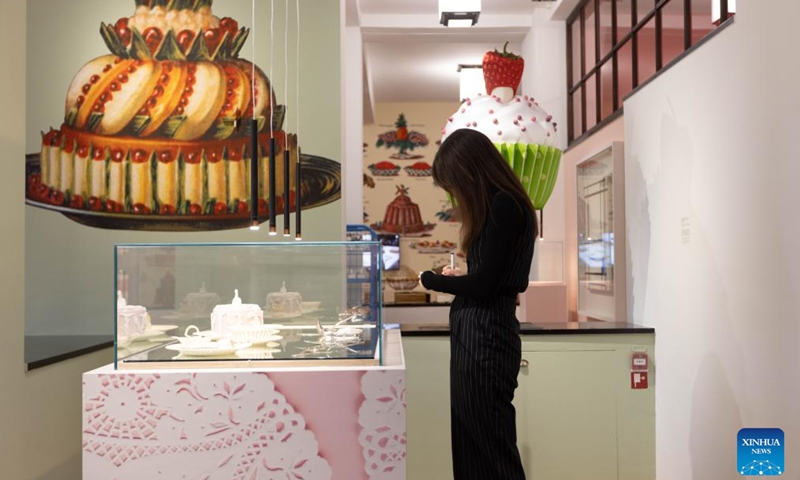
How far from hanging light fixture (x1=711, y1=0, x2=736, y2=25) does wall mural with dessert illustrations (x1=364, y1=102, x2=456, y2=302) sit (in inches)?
316

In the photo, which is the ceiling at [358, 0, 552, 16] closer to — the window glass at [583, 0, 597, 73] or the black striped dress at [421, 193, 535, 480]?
the window glass at [583, 0, 597, 73]

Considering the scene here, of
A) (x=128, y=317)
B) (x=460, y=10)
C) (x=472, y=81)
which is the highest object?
(x=460, y=10)

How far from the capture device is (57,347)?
4004mm

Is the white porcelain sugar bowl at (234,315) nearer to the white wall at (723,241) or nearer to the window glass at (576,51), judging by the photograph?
the white wall at (723,241)

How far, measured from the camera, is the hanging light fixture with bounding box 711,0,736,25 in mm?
3379

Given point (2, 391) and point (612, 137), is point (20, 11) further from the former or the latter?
point (612, 137)

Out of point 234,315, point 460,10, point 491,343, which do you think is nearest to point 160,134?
point 460,10

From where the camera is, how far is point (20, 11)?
3146 mm

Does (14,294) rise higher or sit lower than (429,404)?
higher

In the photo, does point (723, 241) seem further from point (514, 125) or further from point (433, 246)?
point (433, 246)

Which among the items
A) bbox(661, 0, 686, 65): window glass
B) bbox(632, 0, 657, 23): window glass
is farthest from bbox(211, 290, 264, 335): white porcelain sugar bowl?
bbox(632, 0, 657, 23): window glass

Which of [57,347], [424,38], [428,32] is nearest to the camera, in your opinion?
[57,347]

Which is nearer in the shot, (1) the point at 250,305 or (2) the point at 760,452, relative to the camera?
(1) the point at 250,305

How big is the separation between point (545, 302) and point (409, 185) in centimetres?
625
